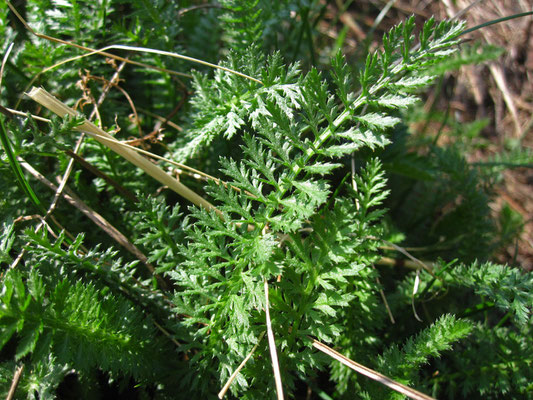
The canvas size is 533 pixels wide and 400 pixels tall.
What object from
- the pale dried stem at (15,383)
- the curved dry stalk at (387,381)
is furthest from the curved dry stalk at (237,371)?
the pale dried stem at (15,383)

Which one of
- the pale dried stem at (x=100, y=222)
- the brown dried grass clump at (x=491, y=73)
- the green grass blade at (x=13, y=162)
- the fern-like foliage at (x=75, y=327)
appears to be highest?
the brown dried grass clump at (x=491, y=73)

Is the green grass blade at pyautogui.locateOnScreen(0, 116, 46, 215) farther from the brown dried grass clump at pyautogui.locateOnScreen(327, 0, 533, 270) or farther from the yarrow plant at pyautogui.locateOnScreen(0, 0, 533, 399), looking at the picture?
the brown dried grass clump at pyautogui.locateOnScreen(327, 0, 533, 270)

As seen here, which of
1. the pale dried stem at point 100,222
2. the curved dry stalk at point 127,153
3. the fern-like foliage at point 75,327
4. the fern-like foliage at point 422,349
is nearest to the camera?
the fern-like foliage at point 75,327

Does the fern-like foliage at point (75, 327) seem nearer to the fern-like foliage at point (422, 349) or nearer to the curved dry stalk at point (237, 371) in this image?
the curved dry stalk at point (237, 371)

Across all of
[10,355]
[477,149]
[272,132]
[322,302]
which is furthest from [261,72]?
[477,149]

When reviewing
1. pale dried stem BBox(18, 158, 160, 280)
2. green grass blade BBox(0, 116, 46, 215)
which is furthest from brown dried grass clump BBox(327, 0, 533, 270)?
green grass blade BBox(0, 116, 46, 215)

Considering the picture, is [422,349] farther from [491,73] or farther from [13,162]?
[491,73]

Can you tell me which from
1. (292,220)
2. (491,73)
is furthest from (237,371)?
(491,73)

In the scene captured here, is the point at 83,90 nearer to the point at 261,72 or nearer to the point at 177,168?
the point at 177,168
